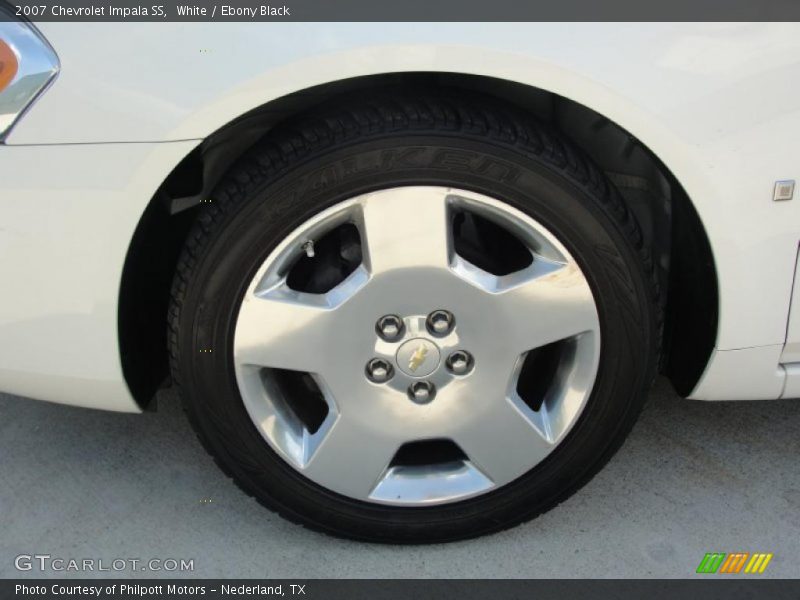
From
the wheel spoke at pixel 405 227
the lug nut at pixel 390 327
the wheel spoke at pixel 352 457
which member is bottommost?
the wheel spoke at pixel 352 457

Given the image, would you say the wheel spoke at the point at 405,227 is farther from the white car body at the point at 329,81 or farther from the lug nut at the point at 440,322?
the white car body at the point at 329,81

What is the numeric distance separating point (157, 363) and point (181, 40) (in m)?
0.75

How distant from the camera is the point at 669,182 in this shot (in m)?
1.67

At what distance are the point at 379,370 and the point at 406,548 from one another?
446 mm

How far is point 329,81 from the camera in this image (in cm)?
150

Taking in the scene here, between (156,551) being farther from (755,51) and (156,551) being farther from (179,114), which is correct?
(755,51)

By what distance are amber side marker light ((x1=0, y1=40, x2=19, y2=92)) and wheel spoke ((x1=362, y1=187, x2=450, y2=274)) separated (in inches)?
25.6

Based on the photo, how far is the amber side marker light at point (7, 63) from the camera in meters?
1.51
